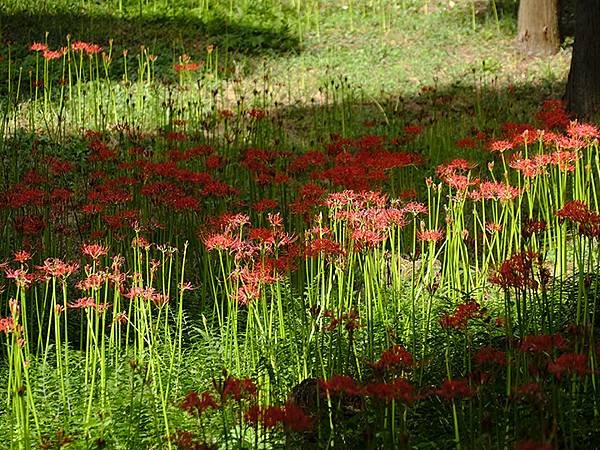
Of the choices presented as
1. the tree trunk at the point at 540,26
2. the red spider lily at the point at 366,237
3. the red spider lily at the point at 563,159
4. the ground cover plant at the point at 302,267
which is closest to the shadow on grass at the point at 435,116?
the ground cover plant at the point at 302,267

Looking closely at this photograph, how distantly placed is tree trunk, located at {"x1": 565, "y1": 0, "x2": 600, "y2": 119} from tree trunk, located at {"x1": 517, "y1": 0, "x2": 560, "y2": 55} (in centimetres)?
300

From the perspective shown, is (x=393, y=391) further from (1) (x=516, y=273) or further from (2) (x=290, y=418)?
(1) (x=516, y=273)

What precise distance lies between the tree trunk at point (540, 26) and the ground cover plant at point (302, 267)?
31 centimetres

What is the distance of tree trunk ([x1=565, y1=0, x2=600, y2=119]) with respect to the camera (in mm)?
9242

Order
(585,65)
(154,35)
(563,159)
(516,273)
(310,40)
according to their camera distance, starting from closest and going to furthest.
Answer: (516,273)
(563,159)
(585,65)
(154,35)
(310,40)

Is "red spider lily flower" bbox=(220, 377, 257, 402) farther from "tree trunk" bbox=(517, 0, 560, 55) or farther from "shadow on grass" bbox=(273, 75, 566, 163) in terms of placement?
"tree trunk" bbox=(517, 0, 560, 55)

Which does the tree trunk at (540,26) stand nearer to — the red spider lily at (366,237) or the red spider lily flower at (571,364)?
the red spider lily at (366,237)

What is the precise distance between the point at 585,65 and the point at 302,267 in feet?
19.4

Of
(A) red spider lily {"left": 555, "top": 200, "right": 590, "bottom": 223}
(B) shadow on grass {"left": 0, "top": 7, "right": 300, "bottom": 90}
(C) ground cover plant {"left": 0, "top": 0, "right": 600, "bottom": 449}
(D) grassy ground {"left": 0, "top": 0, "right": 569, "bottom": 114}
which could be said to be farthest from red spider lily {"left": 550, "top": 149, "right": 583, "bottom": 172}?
(B) shadow on grass {"left": 0, "top": 7, "right": 300, "bottom": 90}

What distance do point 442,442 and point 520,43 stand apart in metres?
10.7

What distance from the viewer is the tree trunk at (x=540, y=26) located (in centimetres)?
1256

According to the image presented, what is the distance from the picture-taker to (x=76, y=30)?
12.7 metres

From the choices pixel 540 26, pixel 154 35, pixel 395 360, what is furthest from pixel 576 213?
pixel 154 35

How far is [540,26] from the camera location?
12.7 m
